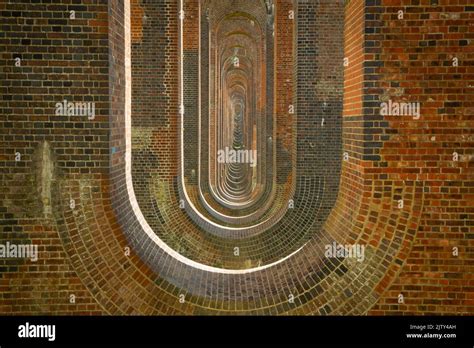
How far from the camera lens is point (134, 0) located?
1179 cm

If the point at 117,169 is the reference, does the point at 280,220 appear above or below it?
below

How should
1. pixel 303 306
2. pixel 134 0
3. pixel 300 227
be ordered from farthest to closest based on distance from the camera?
pixel 134 0 < pixel 300 227 < pixel 303 306

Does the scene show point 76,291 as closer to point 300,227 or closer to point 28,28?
point 28,28

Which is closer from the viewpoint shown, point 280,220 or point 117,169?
point 117,169

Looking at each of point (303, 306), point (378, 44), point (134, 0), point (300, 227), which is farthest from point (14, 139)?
point (134, 0)

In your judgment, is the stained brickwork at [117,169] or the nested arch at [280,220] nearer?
the stained brickwork at [117,169]

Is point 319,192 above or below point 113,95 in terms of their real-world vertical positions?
below

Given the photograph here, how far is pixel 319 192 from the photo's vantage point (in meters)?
9.92

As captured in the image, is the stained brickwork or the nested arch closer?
the stained brickwork

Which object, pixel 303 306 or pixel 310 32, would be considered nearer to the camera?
pixel 303 306

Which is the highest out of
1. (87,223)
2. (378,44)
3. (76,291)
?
(378,44)

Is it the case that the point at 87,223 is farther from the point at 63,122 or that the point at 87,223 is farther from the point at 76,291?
the point at 63,122
